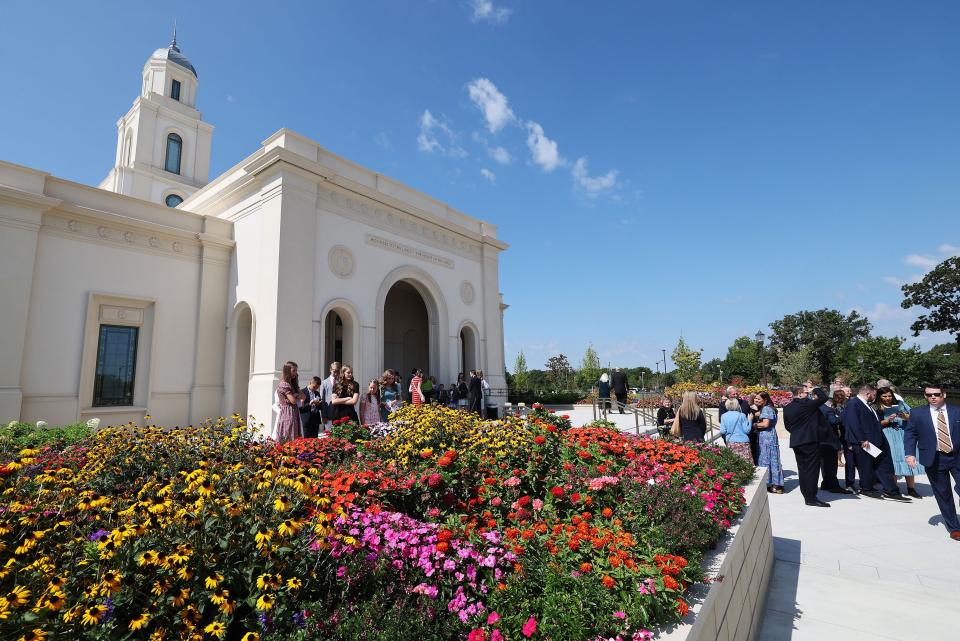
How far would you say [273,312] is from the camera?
1077 centimetres

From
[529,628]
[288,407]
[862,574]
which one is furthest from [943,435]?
[288,407]

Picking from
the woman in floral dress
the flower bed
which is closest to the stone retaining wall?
the flower bed

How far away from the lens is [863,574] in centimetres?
440

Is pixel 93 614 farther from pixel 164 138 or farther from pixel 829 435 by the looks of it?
pixel 164 138

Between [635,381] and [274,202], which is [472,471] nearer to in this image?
[274,202]

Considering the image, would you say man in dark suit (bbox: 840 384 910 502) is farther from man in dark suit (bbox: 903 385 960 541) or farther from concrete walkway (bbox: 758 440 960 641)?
man in dark suit (bbox: 903 385 960 541)

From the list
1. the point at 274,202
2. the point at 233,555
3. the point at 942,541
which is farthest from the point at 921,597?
the point at 274,202

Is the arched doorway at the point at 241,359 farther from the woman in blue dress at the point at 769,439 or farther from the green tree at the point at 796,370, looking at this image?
the green tree at the point at 796,370

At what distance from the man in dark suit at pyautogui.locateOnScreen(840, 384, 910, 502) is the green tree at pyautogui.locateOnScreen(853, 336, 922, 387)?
1690 inches

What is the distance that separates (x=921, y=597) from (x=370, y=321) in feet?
38.6

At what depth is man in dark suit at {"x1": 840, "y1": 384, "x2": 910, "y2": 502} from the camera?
6.74 metres

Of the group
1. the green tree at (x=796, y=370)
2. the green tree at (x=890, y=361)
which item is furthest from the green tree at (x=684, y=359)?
the green tree at (x=890, y=361)

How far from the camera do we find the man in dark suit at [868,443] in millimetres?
6738


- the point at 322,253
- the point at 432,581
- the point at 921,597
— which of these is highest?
the point at 322,253
